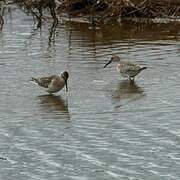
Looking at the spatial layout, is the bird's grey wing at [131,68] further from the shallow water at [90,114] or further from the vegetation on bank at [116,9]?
the vegetation on bank at [116,9]

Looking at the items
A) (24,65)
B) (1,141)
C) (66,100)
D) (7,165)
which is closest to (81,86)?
(66,100)

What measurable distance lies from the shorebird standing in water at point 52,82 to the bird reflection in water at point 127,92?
0.95m

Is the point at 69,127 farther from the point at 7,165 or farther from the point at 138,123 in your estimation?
the point at 7,165

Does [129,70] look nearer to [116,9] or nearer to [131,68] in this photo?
[131,68]

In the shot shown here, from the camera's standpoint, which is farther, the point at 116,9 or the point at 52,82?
the point at 116,9

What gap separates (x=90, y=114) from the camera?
11.7m

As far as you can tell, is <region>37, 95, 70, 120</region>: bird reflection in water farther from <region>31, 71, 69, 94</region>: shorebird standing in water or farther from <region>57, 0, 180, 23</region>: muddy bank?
<region>57, 0, 180, 23</region>: muddy bank

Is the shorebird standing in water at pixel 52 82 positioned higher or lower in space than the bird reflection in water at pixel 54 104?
higher

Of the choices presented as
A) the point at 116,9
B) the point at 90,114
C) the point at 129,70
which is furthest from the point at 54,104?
the point at 116,9

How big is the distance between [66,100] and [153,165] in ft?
13.7

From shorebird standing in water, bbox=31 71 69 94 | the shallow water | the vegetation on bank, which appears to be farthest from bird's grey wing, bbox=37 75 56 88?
the vegetation on bank

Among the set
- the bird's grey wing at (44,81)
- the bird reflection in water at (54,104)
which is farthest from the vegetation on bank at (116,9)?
the bird reflection in water at (54,104)

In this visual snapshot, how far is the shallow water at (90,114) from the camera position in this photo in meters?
9.07

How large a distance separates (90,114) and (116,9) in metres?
13.8
